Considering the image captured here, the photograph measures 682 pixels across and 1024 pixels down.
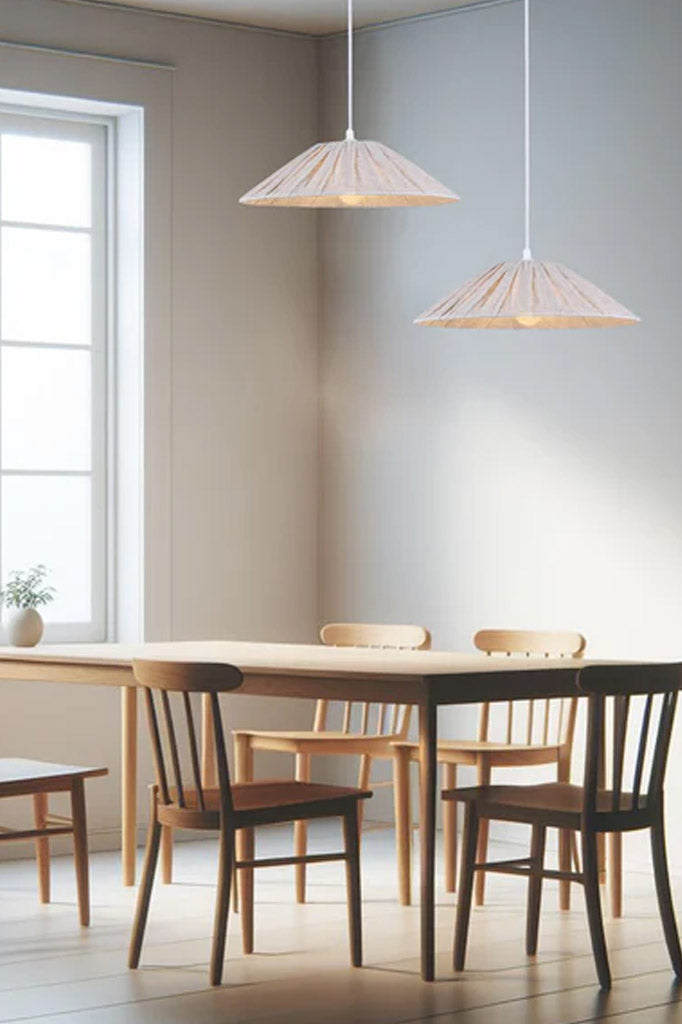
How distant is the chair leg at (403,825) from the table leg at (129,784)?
0.85 m

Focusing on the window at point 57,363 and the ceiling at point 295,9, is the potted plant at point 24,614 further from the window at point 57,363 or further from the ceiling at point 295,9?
the ceiling at point 295,9

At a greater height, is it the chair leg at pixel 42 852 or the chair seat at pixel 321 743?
the chair seat at pixel 321 743

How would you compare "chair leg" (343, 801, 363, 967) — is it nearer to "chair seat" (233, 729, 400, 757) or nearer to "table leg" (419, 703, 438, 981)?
"table leg" (419, 703, 438, 981)

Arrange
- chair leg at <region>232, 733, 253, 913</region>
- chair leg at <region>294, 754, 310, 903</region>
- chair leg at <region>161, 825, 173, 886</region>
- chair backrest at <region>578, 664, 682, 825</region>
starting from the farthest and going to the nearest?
chair leg at <region>161, 825, 173, 886</region> → chair leg at <region>294, 754, 310, 903</region> → chair leg at <region>232, 733, 253, 913</region> → chair backrest at <region>578, 664, 682, 825</region>

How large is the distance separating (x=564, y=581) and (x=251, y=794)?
2141 mm

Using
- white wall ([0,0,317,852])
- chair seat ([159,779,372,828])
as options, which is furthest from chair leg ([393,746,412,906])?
white wall ([0,0,317,852])

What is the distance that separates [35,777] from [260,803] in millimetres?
A: 855

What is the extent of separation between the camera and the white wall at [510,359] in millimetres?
6336

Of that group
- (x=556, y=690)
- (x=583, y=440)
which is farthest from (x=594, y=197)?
(x=556, y=690)

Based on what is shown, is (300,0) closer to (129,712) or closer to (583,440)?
(583,440)

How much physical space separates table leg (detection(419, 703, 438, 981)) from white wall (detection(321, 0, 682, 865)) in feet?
6.01

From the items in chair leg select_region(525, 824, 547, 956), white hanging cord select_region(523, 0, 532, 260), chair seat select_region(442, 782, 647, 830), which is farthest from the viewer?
white hanging cord select_region(523, 0, 532, 260)

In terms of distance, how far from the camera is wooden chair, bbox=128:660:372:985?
14.8 feet

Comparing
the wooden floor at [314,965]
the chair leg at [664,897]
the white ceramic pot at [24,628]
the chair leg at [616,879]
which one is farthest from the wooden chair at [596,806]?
the white ceramic pot at [24,628]
